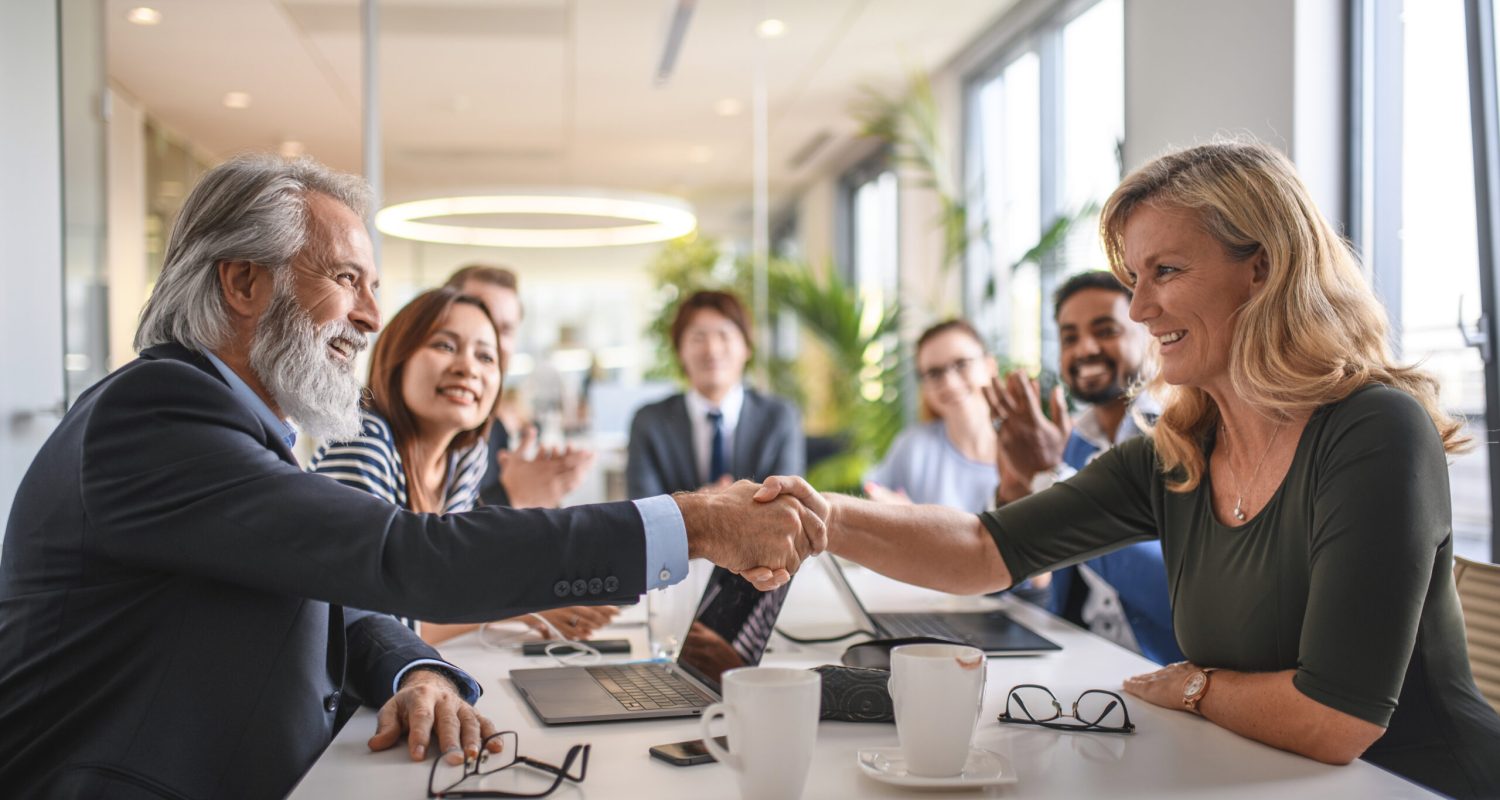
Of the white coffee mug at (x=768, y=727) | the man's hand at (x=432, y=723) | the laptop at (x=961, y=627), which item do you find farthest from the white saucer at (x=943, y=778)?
the laptop at (x=961, y=627)

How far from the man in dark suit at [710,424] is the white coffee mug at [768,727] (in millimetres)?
3180

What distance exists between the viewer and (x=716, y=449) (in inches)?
167

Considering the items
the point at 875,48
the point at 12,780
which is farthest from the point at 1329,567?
the point at 875,48

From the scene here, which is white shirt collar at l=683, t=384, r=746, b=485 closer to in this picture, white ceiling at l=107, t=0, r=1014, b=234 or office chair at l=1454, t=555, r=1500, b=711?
white ceiling at l=107, t=0, r=1014, b=234

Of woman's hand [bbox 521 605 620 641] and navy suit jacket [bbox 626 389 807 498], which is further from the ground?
navy suit jacket [bbox 626 389 807 498]

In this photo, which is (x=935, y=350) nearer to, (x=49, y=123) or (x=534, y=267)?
(x=49, y=123)

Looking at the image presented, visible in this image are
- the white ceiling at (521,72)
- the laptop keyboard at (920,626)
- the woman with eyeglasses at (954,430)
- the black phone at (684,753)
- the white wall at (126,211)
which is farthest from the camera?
the white wall at (126,211)

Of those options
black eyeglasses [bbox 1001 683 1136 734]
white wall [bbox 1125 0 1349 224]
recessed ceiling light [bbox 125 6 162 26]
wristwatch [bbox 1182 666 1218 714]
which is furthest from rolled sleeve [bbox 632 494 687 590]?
recessed ceiling light [bbox 125 6 162 26]

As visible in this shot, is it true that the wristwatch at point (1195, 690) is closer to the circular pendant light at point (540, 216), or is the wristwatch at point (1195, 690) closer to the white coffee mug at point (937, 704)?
the white coffee mug at point (937, 704)

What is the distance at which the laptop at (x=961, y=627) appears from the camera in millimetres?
1702

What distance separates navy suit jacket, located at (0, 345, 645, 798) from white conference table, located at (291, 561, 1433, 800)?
5.9 inches

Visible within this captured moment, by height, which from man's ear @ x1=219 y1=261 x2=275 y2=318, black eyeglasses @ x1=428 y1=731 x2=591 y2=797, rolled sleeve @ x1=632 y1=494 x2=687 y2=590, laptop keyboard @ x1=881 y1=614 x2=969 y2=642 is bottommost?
laptop keyboard @ x1=881 y1=614 x2=969 y2=642

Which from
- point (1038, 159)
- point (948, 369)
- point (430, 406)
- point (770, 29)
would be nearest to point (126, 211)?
point (770, 29)

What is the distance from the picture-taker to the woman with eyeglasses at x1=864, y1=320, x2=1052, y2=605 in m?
3.76
